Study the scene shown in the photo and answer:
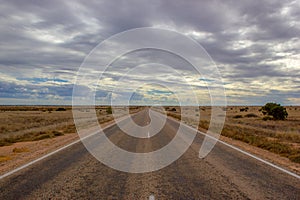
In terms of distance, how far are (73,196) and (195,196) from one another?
2462 mm

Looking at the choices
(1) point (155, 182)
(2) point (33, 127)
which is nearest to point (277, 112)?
(2) point (33, 127)

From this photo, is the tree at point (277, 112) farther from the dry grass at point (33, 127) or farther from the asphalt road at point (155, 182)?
the asphalt road at point (155, 182)

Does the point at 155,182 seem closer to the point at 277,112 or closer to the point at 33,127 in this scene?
the point at 33,127

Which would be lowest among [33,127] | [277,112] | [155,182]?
[33,127]

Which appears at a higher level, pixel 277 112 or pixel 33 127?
pixel 277 112

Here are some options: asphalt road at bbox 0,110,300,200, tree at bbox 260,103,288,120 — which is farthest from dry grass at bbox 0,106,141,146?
tree at bbox 260,103,288,120

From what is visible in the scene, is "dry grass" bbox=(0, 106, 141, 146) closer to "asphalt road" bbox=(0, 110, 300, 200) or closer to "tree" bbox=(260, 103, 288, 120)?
"asphalt road" bbox=(0, 110, 300, 200)

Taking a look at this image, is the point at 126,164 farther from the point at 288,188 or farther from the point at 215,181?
the point at 288,188

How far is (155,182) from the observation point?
22.7 ft

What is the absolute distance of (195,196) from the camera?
18.7 ft

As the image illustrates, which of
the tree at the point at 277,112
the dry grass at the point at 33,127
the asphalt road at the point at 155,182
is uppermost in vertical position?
the tree at the point at 277,112

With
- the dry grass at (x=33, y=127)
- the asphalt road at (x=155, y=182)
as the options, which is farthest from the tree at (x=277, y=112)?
the asphalt road at (x=155, y=182)

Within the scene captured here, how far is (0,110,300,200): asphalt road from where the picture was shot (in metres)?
5.82

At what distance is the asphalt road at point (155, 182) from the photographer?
582cm
